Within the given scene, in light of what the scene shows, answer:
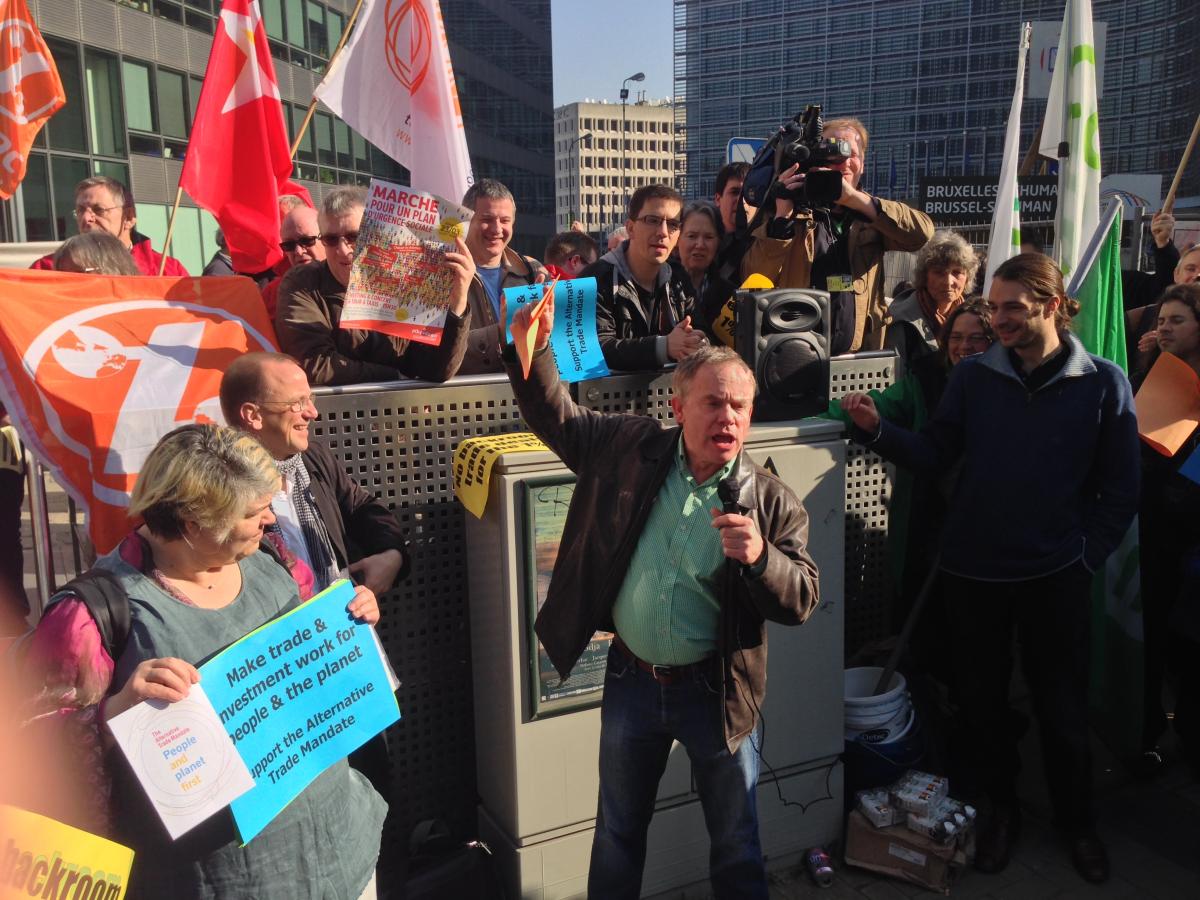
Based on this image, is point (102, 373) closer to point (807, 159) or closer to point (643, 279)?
point (643, 279)

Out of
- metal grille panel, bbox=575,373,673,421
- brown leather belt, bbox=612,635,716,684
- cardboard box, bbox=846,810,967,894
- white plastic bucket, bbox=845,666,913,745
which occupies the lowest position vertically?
cardboard box, bbox=846,810,967,894

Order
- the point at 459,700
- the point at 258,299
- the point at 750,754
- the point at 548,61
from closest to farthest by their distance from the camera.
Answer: the point at 750,754
the point at 258,299
the point at 459,700
the point at 548,61

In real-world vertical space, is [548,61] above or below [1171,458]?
above

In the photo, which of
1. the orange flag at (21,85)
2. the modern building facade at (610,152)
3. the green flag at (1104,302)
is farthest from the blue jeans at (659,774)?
the modern building facade at (610,152)

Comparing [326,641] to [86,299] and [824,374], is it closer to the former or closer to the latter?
[86,299]

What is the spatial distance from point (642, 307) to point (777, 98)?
10374 cm

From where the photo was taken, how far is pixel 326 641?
244 centimetres

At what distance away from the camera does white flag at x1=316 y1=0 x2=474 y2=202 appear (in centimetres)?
492

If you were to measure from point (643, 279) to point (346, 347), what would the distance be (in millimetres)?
1286

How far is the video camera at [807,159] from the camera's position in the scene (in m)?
4.21

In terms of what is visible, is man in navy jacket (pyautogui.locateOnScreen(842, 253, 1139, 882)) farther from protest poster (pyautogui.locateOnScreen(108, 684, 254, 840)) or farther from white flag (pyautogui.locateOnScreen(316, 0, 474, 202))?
protest poster (pyautogui.locateOnScreen(108, 684, 254, 840))

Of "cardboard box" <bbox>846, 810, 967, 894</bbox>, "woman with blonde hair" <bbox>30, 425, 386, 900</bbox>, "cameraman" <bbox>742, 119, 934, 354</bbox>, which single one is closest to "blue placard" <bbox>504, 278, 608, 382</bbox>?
"cameraman" <bbox>742, 119, 934, 354</bbox>

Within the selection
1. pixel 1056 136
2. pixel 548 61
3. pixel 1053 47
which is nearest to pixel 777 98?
pixel 548 61

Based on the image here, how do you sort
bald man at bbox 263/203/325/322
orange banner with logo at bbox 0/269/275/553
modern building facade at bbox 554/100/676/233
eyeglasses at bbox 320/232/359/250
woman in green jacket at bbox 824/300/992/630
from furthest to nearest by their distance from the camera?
modern building facade at bbox 554/100/676/233, bald man at bbox 263/203/325/322, woman in green jacket at bbox 824/300/992/630, eyeglasses at bbox 320/232/359/250, orange banner with logo at bbox 0/269/275/553
